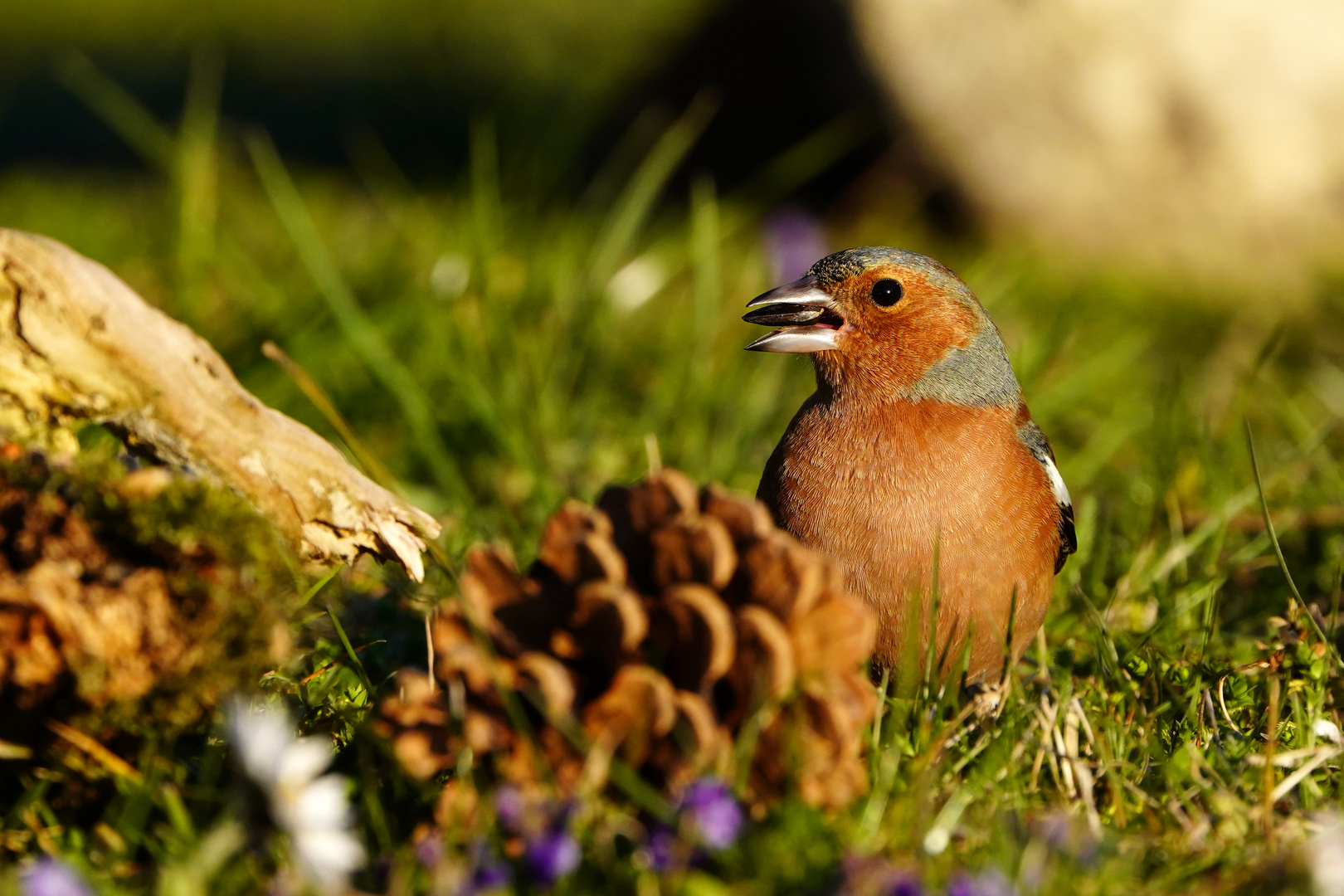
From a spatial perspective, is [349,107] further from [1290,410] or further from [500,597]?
[500,597]

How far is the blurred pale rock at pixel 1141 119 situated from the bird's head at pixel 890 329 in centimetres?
450

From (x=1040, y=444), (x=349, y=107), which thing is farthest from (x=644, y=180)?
(x=349, y=107)

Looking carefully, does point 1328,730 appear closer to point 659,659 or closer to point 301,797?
point 659,659

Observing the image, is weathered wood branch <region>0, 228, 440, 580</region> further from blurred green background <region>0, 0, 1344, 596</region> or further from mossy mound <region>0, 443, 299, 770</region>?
blurred green background <region>0, 0, 1344, 596</region>

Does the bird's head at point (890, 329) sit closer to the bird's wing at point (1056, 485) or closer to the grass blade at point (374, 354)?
the bird's wing at point (1056, 485)

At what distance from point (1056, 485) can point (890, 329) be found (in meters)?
0.53

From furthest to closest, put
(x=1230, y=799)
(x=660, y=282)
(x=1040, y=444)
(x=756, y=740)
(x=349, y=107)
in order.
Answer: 1. (x=349, y=107)
2. (x=660, y=282)
3. (x=1040, y=444)
4. (x=1230, y=799)
5. (x=756, y=740)

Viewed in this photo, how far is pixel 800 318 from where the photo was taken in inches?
119

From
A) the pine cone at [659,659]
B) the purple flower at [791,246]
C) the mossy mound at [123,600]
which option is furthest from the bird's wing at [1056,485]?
the purple flower at [791,246]

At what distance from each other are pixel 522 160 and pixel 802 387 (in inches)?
62.3

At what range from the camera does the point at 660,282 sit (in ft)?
16.0

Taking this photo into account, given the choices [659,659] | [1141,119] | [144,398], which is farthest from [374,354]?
[1141,119]

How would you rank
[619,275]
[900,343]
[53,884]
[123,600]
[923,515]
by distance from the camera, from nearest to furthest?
[53,884]
[123,600]
[923,515]
[900,343]
[619,275]

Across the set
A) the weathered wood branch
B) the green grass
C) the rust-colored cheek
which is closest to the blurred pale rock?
the green grass
